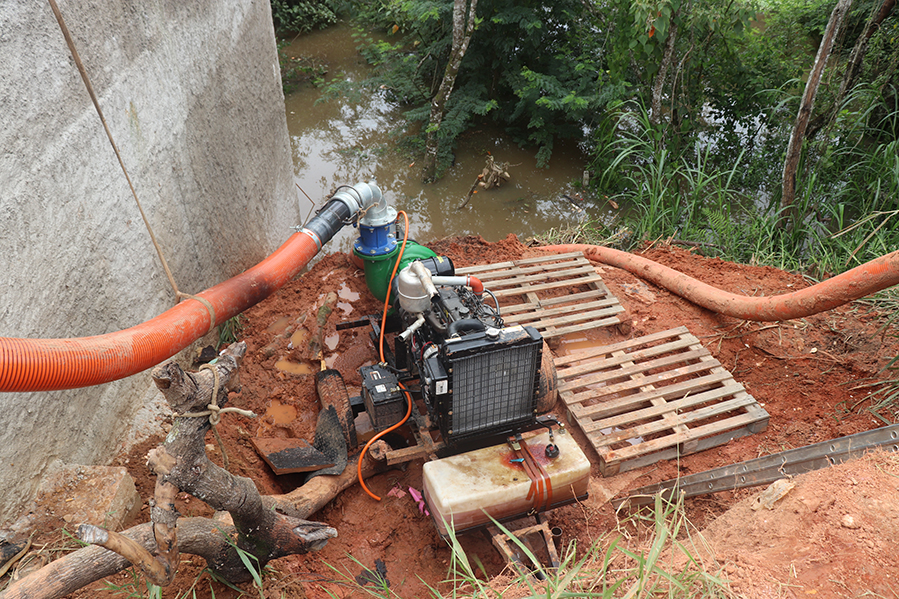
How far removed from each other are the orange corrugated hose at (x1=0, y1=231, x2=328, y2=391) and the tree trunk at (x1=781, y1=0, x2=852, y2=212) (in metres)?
4.70

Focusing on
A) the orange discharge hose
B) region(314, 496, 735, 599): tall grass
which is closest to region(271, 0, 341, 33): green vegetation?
the orange discharge hose

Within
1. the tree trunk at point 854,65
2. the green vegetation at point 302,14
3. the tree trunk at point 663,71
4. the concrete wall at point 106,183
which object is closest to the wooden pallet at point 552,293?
the concrete wall at point 106,183

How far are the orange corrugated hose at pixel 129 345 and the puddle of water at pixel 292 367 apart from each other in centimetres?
85

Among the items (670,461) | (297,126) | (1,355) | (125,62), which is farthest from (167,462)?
(297,126)

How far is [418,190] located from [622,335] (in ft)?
12.9

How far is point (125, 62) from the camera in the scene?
314 centimetres

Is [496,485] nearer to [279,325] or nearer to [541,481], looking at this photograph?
[541,481]

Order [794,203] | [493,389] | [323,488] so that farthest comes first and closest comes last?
[794,203] → [323,488] → [493,389]

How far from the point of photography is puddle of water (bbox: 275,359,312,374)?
4137 mm

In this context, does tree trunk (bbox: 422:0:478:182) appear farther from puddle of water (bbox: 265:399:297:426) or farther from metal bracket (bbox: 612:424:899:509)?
metal bracket (bbox: 612:424:899:509)

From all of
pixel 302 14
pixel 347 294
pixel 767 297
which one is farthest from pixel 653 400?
pixel 302 14

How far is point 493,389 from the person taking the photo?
2949 millimetres

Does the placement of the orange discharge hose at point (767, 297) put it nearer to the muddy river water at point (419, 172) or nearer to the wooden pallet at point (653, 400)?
the wooden pallet at point (653, 400)

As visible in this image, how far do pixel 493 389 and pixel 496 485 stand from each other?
0.49 metres
